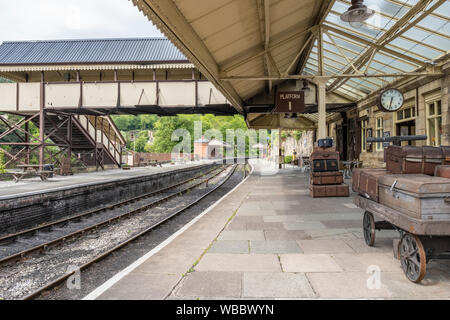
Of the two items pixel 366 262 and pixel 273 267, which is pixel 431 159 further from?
pixel 273 267

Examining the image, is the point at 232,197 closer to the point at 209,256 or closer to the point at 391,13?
the point at 209,256

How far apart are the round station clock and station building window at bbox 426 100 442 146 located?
1852 mm

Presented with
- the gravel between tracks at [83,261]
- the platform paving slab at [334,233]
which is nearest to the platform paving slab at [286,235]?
the platform paving slab at [334,233]

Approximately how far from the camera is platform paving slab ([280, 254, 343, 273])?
3.81m

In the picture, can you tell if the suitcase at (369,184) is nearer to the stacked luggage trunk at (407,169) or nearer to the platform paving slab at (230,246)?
the stacked luggage trunk at (407,169)

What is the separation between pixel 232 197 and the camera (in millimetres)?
10914

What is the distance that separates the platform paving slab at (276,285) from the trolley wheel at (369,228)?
5.46 ft

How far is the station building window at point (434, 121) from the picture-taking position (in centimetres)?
1037

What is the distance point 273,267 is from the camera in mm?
3930

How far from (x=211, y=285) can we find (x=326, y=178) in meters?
7.72


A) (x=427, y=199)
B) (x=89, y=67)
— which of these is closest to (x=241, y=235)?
(x=427, y=199)

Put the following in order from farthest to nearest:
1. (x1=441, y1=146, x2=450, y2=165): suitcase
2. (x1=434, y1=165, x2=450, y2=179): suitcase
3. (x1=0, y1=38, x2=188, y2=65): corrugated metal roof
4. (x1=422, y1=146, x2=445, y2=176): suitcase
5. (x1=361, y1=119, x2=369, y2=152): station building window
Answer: (x1=0, y1=38, x2=188, y2=65): corrugated metal roof < (x1=361, y1=119, x2=369, y2=152): station building window < (x1=422, y1=146, x2=445, y2=176): suitcase < (x1=441, y1=146, x2=450, y2=165): suitcase < (x1=434, y1=165, x2=450, y2=179): suitcase

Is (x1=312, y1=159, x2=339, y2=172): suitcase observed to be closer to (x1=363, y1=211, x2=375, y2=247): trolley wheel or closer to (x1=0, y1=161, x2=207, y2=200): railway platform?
(x1=363, y1=211, x2=375, y2=247): trolley wheel

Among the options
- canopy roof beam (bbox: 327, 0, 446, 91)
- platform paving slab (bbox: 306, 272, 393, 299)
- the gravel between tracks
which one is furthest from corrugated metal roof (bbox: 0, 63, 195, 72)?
platform paving slab (bbox: 306, 272, 393, 299)
